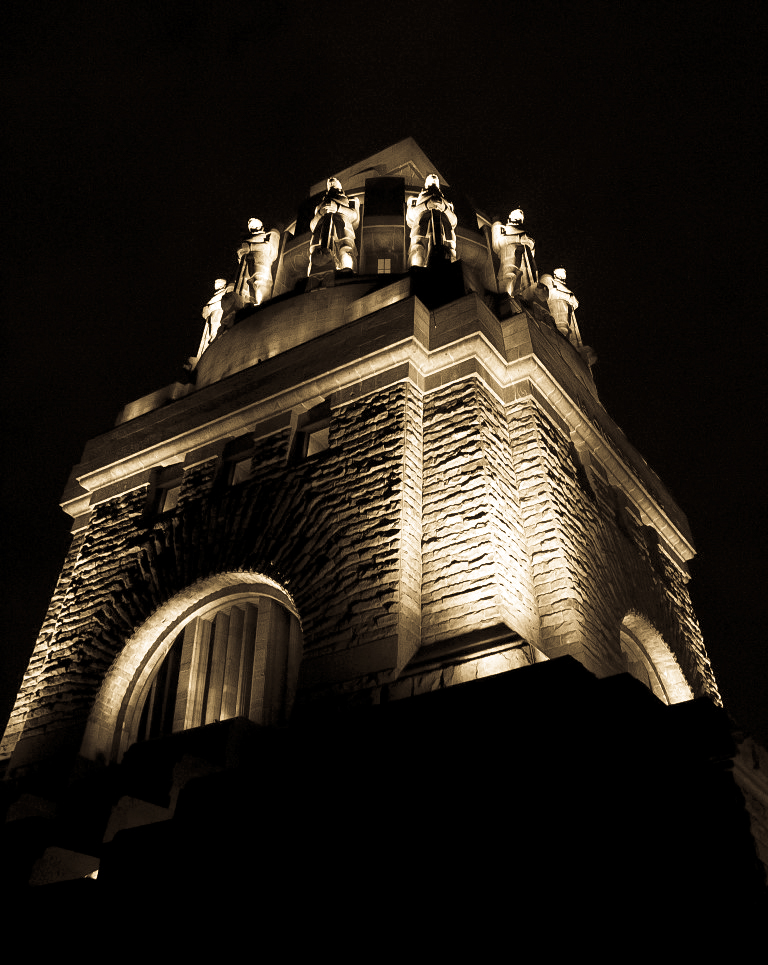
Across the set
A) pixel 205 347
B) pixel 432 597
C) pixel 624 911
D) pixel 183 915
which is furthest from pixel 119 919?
pixel 205 347

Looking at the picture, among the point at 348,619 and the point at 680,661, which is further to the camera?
the point at 680,661

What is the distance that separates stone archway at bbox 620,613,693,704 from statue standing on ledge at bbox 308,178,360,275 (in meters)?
8.78

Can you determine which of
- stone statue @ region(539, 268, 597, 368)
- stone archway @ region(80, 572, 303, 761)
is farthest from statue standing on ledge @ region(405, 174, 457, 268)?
stone archway @ region(80, 572, 303, 761)

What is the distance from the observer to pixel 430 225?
1780cm

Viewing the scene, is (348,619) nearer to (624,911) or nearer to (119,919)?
(119,919)

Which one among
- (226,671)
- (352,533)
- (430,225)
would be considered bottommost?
(226,671)

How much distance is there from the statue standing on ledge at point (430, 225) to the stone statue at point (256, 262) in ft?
10.5

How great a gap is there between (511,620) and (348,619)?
6.74 feet

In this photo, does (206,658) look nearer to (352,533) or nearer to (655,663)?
(352,533)

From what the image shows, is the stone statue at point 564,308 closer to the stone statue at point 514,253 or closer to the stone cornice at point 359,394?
the stone statue at point 514,253

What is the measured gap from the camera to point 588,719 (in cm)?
792

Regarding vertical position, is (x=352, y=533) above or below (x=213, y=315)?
below

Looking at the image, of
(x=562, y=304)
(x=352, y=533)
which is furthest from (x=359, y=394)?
(x=562, y=304)

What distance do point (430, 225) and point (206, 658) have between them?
9461 millimetres
